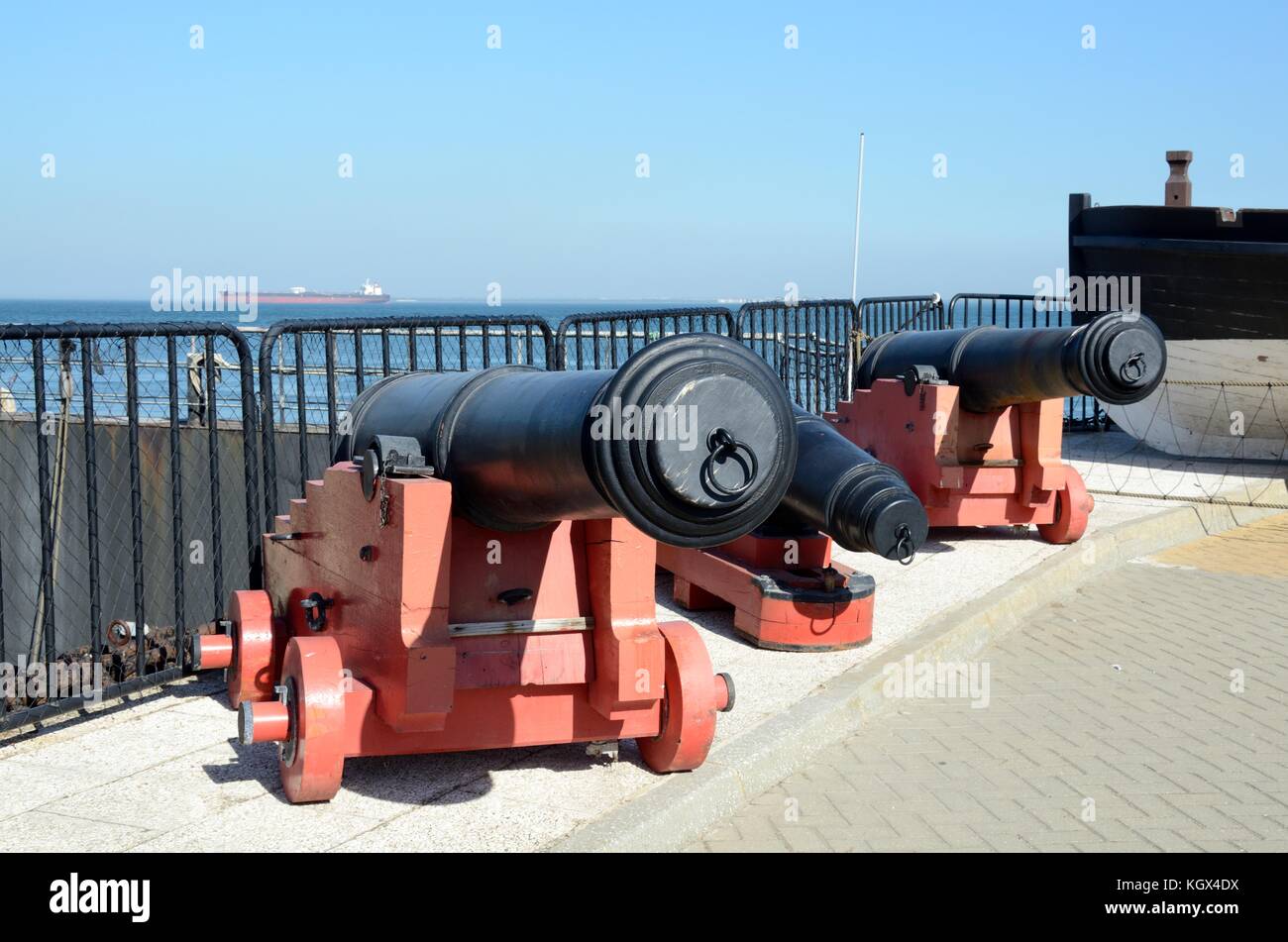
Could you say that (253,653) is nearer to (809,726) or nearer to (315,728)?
(315,728)

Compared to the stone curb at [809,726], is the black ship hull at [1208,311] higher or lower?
higher

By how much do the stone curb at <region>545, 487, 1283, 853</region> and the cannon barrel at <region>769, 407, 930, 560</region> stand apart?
0.46 meters

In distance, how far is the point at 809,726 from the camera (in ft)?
14.6

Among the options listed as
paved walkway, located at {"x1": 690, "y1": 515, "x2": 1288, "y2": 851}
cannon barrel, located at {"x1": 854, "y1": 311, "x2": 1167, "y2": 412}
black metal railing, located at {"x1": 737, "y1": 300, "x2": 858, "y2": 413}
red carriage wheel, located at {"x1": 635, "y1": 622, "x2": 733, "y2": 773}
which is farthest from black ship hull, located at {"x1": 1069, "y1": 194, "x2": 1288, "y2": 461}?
red carriage wheel, located at {"x1": 635, "y1": 622, "x2": 733, "y2": 773}

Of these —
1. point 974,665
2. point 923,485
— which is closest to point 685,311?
point 923,485

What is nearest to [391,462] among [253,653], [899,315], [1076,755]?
[253,653]

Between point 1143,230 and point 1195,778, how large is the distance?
32.5 feet

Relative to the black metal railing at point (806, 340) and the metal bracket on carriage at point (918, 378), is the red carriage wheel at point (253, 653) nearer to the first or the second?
the metal bracket on carriage at point (918, 378)

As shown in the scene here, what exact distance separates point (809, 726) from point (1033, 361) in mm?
3600

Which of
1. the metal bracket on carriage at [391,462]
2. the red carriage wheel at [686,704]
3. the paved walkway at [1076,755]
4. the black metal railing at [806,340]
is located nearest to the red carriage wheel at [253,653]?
the metal bracket on carriage at [391,462]

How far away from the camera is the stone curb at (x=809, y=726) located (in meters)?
3.51

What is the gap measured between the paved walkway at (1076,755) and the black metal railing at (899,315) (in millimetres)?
5905

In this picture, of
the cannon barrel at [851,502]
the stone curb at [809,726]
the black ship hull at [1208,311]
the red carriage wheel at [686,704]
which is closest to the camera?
the stone curb at [809,726]

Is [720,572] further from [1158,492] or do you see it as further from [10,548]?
[10,548]
